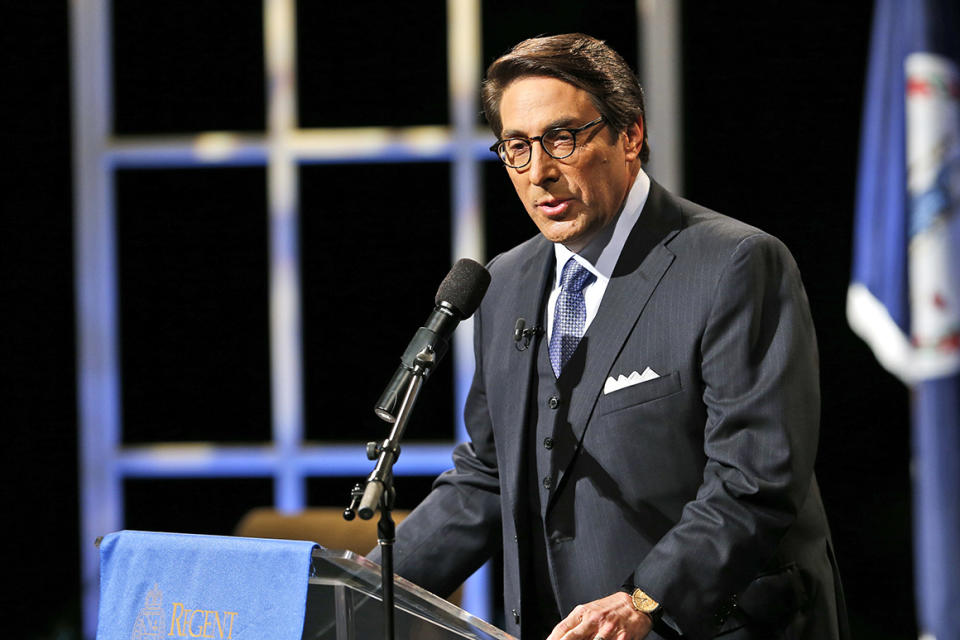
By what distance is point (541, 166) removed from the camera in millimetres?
1685

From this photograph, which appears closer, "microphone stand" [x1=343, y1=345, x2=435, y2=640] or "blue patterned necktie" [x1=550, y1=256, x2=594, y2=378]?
"microphone stand" [x1=343, y1=345, x2=435, y2=640]

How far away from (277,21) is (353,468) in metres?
1.54

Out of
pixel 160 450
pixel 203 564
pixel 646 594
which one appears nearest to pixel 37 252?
pixel 160 450

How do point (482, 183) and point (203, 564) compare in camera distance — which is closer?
point (203, 564)

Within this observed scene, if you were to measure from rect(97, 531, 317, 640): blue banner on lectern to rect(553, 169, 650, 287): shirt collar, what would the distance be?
0.69 metres

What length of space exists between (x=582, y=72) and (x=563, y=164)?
0.15 metres

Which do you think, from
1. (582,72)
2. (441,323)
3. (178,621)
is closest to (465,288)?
(441,323)

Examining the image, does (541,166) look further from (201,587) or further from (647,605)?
(201,587)

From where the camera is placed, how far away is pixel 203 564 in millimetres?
1417

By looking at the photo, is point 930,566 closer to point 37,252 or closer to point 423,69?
point 423,69

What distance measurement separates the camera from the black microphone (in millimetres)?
1334

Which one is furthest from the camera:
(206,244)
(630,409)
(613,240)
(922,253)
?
(206,244)

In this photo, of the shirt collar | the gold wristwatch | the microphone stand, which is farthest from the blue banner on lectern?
the shirt collar

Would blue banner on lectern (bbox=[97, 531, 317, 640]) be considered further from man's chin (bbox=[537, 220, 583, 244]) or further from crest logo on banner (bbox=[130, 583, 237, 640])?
man's chin (bbox=[537, 220, 583, 244])
